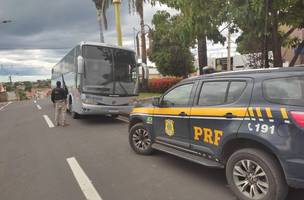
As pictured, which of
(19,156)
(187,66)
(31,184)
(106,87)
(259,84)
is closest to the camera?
(259,84)

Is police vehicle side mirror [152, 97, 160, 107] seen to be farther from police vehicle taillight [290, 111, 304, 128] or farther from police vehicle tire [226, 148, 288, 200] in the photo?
police vehicle taillight [290, 111, 304, 128]

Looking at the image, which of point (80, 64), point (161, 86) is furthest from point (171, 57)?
point (80, 64)

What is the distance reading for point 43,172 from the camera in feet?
19.7

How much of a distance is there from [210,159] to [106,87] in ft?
24.6

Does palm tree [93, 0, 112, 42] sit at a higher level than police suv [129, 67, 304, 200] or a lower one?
higher

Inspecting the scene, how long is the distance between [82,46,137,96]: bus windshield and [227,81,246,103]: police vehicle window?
763 cm

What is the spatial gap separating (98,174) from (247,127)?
296 cm

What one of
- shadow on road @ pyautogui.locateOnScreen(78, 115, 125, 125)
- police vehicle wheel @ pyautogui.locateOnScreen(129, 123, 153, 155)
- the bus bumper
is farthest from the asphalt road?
shadow on road @ pyautogui.locateOnScreen(78, 115, 125, 125)

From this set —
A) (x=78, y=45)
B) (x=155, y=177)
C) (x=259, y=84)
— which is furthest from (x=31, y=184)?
(x=78, y=45)

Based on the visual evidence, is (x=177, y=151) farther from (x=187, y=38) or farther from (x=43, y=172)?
(x=187, y=38)

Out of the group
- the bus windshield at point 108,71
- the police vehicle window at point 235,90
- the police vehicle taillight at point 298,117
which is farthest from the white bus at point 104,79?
the police vehicle taillight at point 298,117

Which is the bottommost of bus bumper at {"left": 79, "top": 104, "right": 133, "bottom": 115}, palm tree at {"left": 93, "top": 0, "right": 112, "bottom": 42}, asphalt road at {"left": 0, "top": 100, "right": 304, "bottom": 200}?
asphalt road at {"left": 0, "top": 100, "right": 304, "bottom": 200}

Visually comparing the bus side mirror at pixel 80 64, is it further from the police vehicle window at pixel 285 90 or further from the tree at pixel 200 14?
the police vehicle window at pixel 285 90

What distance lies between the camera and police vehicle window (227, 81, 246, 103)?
174 inches
